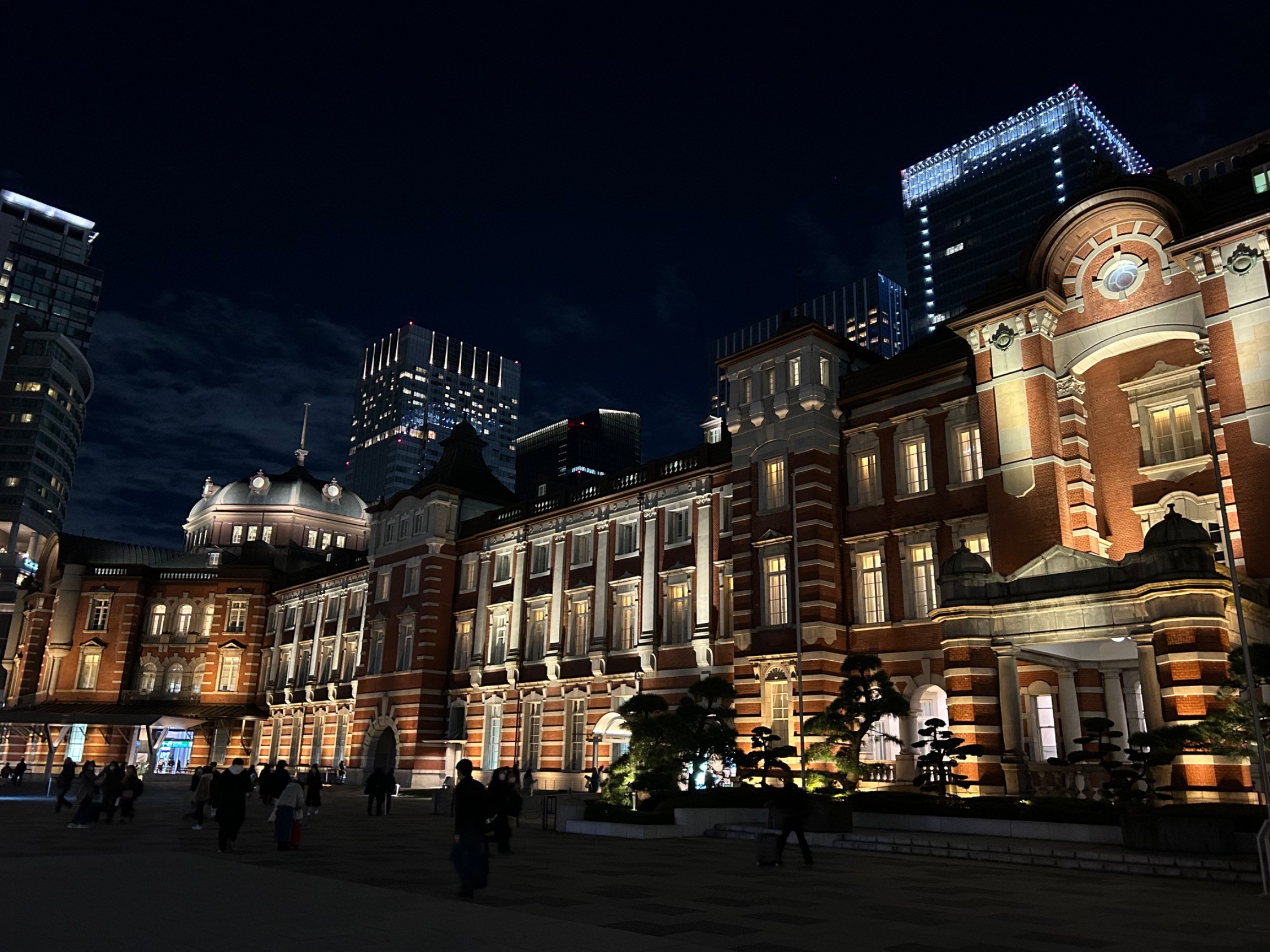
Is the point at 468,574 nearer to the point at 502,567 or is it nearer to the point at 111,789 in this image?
the point at 502,567

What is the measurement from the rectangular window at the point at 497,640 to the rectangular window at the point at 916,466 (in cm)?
2253

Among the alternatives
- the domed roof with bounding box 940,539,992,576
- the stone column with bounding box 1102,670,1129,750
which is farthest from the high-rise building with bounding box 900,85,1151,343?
the domed roof with bounding box 940,539,992,576

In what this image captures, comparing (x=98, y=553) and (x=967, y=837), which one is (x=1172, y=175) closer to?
(x=967, y=837)

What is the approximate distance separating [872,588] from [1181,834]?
53.6 ft

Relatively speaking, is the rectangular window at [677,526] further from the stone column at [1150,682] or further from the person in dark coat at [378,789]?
the stone column at [1150,682]

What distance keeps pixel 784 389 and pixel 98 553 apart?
60625 mm

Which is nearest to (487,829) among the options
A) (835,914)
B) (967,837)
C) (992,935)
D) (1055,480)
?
(835,914)

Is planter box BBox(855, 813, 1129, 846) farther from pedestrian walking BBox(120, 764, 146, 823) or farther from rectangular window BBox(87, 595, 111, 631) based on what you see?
rectangular window BBox(87, 595, 111, 631)

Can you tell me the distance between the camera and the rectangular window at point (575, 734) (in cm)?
4234

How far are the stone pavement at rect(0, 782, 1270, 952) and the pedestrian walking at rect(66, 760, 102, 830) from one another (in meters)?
2.58

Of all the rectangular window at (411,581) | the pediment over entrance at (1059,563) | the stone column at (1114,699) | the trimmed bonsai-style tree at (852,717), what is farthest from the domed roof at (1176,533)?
the rectangular window at (411,581)

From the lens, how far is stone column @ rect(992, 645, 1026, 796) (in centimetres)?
2373

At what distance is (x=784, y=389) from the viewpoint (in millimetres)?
35750

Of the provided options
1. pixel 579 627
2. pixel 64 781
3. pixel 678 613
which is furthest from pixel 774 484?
pixel 64 781
